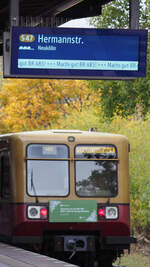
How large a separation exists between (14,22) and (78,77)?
60.8 inches

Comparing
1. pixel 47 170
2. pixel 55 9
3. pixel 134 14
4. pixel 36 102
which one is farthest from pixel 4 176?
pixel 36 102

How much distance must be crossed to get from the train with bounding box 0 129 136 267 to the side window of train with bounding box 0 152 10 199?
0.07 ft

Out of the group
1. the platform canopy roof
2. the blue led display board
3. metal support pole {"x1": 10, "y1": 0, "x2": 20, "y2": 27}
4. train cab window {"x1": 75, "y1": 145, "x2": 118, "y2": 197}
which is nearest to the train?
train cab window {"x1": 75, "y1": 145, "x2": 118, "y2": 197}

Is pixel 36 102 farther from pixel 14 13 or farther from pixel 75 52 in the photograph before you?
pixel 75 52

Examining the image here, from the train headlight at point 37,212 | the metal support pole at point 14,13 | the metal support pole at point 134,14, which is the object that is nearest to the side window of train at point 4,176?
the train headlight at point 37,212

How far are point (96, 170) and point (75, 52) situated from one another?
2.59 meters

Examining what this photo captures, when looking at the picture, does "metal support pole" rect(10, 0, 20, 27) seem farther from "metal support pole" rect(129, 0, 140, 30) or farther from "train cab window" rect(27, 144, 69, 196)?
"train cab window" rect(27, 144, 69, 196)

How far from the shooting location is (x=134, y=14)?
1516 cm

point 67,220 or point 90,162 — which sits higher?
point 90,162

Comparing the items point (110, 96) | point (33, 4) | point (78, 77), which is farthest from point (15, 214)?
point (110, 96)

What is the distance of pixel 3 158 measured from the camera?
624 inches

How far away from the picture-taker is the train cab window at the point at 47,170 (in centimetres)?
1495

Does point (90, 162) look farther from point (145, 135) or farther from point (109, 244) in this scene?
point (145, 135)

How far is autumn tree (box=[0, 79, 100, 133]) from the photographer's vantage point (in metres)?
43.1
